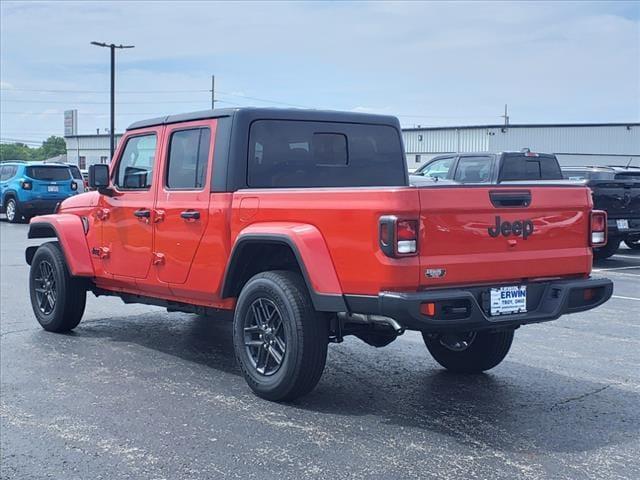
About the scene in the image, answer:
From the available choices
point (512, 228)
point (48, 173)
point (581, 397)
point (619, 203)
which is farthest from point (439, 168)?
point (48, 173)

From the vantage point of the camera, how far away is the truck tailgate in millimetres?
4707

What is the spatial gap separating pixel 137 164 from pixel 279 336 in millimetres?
2406

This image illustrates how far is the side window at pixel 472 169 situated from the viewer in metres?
14.4

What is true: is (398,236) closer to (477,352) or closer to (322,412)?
(322,412)

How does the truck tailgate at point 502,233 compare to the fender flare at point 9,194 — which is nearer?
the truck tailgate at point 502,233

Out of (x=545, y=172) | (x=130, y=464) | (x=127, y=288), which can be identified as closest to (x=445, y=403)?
(x=130, y=464)

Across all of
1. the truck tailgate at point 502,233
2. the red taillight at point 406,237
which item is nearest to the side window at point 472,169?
the truck tailgate at point 502,233

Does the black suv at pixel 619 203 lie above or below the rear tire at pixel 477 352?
above

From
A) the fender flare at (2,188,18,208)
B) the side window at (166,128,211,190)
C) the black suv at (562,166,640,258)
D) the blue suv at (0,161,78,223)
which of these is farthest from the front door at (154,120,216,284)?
the fender flare at (2,188,18,208)

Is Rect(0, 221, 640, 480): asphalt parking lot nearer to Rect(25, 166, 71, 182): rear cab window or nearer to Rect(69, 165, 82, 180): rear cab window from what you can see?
Rect(25, 166, 71, 182): rear cab window

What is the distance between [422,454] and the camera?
4.42 metres

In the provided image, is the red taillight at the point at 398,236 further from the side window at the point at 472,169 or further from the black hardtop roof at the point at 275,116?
the side window at the point at 472,169

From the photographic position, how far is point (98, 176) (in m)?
7.01

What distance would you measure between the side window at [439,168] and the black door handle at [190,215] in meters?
9.39
